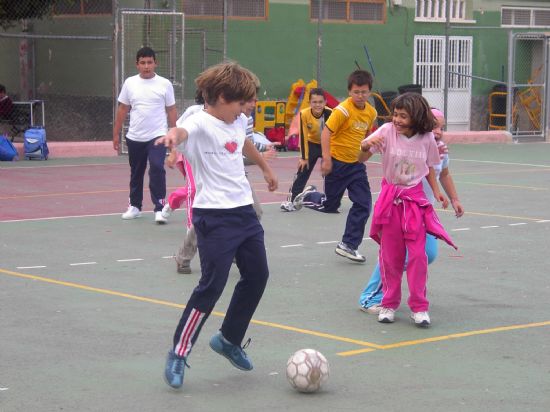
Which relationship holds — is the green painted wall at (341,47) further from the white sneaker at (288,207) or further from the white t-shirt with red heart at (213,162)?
the white t-shirt with red heart at (213,162)

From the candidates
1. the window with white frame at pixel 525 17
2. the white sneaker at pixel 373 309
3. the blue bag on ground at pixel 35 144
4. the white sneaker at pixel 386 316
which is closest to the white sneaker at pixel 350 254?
the white sneaker at pixel 373 309

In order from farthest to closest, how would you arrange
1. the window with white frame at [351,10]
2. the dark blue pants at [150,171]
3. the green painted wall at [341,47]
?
1. the window with white frame at [351,10]
2. the green painted wall at [341,47]
3. the dark blue pants at [150,171]

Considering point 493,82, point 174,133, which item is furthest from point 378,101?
point 174,133

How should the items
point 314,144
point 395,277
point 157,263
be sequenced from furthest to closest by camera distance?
point 314,144, point 157,263, point 395,277

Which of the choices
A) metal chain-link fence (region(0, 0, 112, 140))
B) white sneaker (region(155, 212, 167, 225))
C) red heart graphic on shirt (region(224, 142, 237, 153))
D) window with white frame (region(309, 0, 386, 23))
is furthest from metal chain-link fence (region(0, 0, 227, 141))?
red heart graphic on shirt (region(224, 142, 237, 153))

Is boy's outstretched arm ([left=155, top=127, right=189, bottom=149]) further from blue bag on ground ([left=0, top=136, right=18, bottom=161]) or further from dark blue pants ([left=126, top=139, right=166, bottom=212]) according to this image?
blue bag on ground ([left=0, top=136, right=18, bottom=161])

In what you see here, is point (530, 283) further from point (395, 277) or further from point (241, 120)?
point (241, 120)

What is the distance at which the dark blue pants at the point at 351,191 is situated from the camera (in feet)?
33.6

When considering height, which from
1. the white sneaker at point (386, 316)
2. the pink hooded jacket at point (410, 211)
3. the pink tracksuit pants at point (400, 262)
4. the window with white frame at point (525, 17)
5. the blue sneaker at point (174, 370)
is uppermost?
the window with white frame at point (525, 17)

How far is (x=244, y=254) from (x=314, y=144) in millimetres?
8426

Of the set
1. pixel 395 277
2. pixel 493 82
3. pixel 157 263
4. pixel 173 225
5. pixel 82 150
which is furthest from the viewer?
pixel 493 82

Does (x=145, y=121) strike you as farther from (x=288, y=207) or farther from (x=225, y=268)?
(x=225, y=268)

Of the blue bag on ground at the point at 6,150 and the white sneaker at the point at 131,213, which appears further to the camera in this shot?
the blue bag on ground at the point at 6,150

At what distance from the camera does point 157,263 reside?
1002 cm
